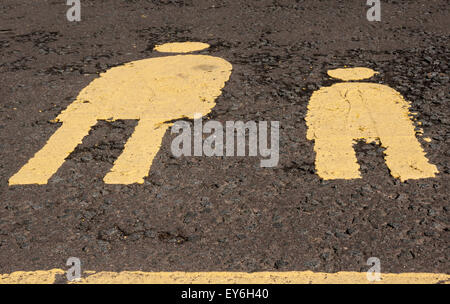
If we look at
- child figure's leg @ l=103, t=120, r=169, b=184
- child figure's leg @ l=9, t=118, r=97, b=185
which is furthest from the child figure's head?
child figure's leg @ l=9, t=118, r=97, b=185

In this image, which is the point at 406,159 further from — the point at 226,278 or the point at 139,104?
the point at 139,104

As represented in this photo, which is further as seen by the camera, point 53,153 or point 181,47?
point 181,47

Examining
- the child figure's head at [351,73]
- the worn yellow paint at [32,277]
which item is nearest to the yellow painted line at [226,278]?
the worn yellow paint at [32,277]

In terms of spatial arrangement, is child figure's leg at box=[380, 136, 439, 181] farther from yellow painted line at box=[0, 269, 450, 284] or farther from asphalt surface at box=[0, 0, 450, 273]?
yellow painted line at box=[0, 269, 450, 284]

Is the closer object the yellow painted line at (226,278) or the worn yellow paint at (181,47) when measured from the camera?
the yellow painted line at (226,278)

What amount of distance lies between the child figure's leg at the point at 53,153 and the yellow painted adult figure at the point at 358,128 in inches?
69.2

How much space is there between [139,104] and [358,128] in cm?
185

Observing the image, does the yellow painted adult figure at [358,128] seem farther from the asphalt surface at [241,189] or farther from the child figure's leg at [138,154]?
the child figure's leg at [138,154]

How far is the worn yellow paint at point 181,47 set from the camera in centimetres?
605

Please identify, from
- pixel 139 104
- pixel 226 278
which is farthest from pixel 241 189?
pixel 139 104

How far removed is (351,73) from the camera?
202 inches
